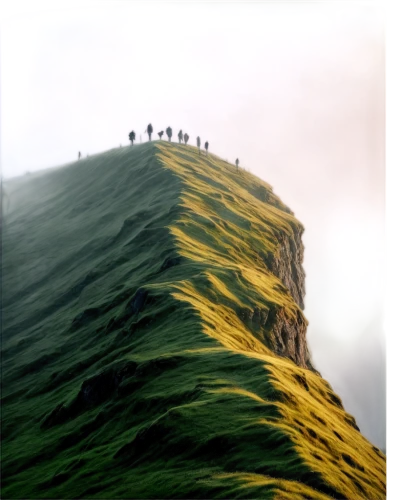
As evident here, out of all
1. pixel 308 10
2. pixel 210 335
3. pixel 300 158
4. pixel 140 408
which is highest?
pixel 308 10

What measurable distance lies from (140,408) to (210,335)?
7.51 meters

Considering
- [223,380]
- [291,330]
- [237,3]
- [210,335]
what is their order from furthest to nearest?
[291,330] → [210,335] → [223,380] → [237,3]

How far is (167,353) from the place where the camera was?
5434 centimetres

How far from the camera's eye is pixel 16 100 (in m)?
39.8

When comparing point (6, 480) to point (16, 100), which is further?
point (6, 480)

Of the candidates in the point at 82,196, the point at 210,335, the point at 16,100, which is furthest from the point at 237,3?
the point at 82,196

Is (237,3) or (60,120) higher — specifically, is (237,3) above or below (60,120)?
above

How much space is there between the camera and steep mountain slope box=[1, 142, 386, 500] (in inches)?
1582

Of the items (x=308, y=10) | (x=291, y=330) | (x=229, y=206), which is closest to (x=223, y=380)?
(x=308, y=10)

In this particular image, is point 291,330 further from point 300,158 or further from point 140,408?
point 300,158

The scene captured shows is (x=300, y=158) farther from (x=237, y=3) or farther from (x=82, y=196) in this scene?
(x=82, y=196)

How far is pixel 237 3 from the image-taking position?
3788 cm

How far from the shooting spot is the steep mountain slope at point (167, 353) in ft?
132

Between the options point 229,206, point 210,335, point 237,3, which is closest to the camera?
point 237,3
